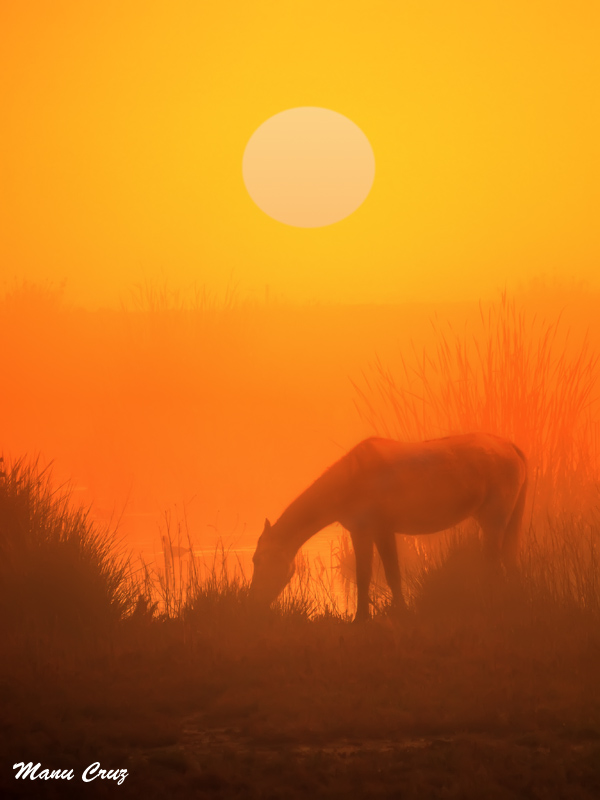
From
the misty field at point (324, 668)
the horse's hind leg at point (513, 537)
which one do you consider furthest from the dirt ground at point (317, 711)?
the horse's hind leg at point (513, 537)

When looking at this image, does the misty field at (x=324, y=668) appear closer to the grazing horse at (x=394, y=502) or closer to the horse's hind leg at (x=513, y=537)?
the horse's hind leg at (x=513, y=537)

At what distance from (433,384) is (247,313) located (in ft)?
30.3

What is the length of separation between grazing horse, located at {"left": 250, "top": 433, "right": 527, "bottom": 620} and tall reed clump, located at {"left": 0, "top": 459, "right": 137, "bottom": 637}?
4.25 feet

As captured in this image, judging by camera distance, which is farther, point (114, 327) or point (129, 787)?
point (114, 327)

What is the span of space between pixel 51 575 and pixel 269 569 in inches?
73.3

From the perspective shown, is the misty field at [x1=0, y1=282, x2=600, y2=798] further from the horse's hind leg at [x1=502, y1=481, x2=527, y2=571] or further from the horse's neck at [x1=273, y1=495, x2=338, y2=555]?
the horse's neck at [x1=273, y1=495, x2=338, y2=555]

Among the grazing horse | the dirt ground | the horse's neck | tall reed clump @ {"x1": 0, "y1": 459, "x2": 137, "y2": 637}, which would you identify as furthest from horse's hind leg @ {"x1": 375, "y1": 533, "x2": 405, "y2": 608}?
tall reed clump @ {"x1": 0, "y1": 459, "x2": 137, "y2": 637}

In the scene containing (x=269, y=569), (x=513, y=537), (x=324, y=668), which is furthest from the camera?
(x=513, y=537)

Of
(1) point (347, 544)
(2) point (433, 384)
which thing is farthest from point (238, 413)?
(1) point (347, 544)

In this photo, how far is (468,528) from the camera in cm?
957

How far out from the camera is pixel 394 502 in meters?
7.77

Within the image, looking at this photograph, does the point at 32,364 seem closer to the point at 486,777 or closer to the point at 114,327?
the point at 114,327

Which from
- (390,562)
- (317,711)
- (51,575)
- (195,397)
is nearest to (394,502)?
(390,562)

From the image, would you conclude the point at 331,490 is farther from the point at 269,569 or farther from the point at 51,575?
the point at 51,575
